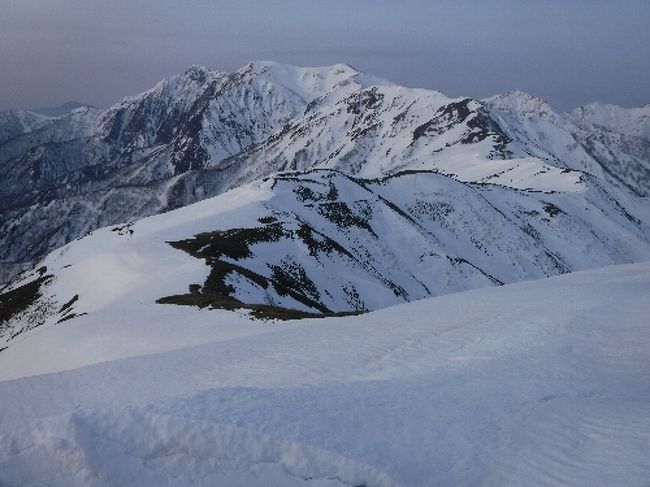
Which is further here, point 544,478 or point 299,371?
point 299,371

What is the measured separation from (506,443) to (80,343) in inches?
1008

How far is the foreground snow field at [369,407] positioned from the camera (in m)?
10.3

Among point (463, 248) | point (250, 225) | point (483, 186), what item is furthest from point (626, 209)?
point (250, 225)

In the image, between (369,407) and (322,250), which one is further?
(322,250)

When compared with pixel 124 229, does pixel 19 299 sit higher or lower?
lower

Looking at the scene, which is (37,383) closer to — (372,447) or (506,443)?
(372,447)

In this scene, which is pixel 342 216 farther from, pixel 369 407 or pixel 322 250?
pixel 369 407

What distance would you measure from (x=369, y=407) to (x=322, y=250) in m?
57.1

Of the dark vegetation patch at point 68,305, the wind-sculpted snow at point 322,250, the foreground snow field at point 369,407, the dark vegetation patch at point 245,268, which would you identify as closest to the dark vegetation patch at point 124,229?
the wind-sculpted snow at point 322,250

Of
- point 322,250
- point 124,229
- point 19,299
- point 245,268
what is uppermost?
point 245,268

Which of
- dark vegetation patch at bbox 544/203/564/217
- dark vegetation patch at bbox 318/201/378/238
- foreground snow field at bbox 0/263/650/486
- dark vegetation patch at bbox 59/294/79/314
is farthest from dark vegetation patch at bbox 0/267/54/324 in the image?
dark vegetation patch at bbox 544/203/564/217

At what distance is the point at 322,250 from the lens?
69.9 metres

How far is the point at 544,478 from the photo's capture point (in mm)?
10422

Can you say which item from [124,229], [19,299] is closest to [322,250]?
[124,229]
